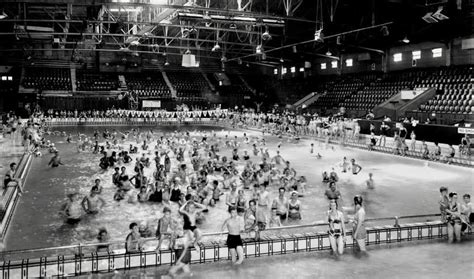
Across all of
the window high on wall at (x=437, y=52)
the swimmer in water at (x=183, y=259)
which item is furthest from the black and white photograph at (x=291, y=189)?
the window high on wall at (x=437, y=52)

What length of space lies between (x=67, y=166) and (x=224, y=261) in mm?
16818

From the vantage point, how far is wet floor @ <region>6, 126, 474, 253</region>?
12.7 m

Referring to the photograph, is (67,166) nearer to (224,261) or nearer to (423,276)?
(224,261)

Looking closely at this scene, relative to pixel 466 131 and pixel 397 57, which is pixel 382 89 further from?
pixel 466 131

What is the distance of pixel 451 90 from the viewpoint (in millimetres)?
34719

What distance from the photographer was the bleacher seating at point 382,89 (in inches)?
1603

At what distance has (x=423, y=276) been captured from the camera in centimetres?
880

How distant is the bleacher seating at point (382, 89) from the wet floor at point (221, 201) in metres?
14.1

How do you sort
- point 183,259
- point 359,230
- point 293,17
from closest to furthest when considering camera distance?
1. point 183,259
2. point 359,230
3. point 293,17

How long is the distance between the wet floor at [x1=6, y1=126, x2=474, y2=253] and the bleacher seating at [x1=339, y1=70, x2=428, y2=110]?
14.1 m

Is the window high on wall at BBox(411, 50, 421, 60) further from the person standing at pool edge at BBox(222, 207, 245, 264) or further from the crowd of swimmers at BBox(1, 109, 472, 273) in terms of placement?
the person standing at pool edge at BBox(222, 207, 245, 264)

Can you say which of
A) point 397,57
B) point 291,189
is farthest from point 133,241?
point 397,57

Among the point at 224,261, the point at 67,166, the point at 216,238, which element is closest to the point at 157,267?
the point at 224,261

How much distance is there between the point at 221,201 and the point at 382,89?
3138cm
